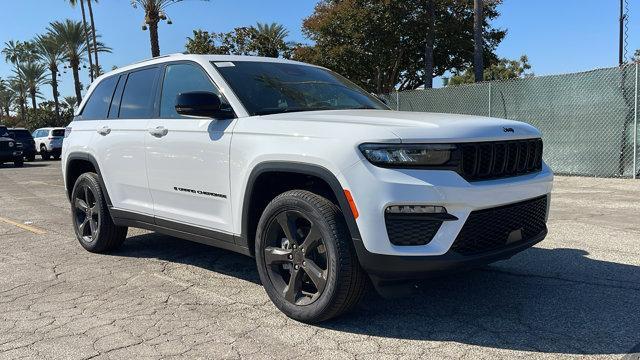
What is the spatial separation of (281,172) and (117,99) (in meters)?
2.63

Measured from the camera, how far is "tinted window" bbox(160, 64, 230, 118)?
4.58 metres

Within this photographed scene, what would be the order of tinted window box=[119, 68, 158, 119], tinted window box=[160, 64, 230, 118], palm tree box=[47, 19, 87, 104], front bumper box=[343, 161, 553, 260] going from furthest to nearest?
1. palm tree box=[47, 19, 87, 104]
2. tinted window box=[119, 68, 158, 119]
3. tinted window box=[160, 64, 230, 118]
4. front bumper box=[343, 161, 553, 260]

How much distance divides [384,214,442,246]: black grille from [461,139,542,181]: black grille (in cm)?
39

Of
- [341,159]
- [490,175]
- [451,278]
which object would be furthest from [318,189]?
[451,278]

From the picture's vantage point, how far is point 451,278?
4633 millimetres

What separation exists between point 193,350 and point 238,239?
97cm

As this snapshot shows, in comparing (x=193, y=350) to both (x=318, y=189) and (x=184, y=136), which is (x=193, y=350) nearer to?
(x=318, y=189)

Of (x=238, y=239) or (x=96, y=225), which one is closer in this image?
(x=238, y=239)

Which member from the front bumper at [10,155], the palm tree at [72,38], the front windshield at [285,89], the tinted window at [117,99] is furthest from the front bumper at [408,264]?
the palm tree at [72,38]

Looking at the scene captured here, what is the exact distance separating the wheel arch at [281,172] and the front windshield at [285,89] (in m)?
0.53

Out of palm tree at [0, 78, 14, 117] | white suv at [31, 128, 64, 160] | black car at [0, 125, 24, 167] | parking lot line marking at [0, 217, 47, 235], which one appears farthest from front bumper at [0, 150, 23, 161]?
palm tree at [0, 78, 14, 117]

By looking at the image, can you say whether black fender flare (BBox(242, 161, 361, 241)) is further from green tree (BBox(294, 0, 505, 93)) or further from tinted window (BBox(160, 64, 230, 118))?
green tree (BBox(294, 0, 505, 93))

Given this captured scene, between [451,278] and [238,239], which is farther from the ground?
[238,239]

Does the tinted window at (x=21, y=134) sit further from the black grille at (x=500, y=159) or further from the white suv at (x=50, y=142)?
the black grille at (x=500, y=159)
